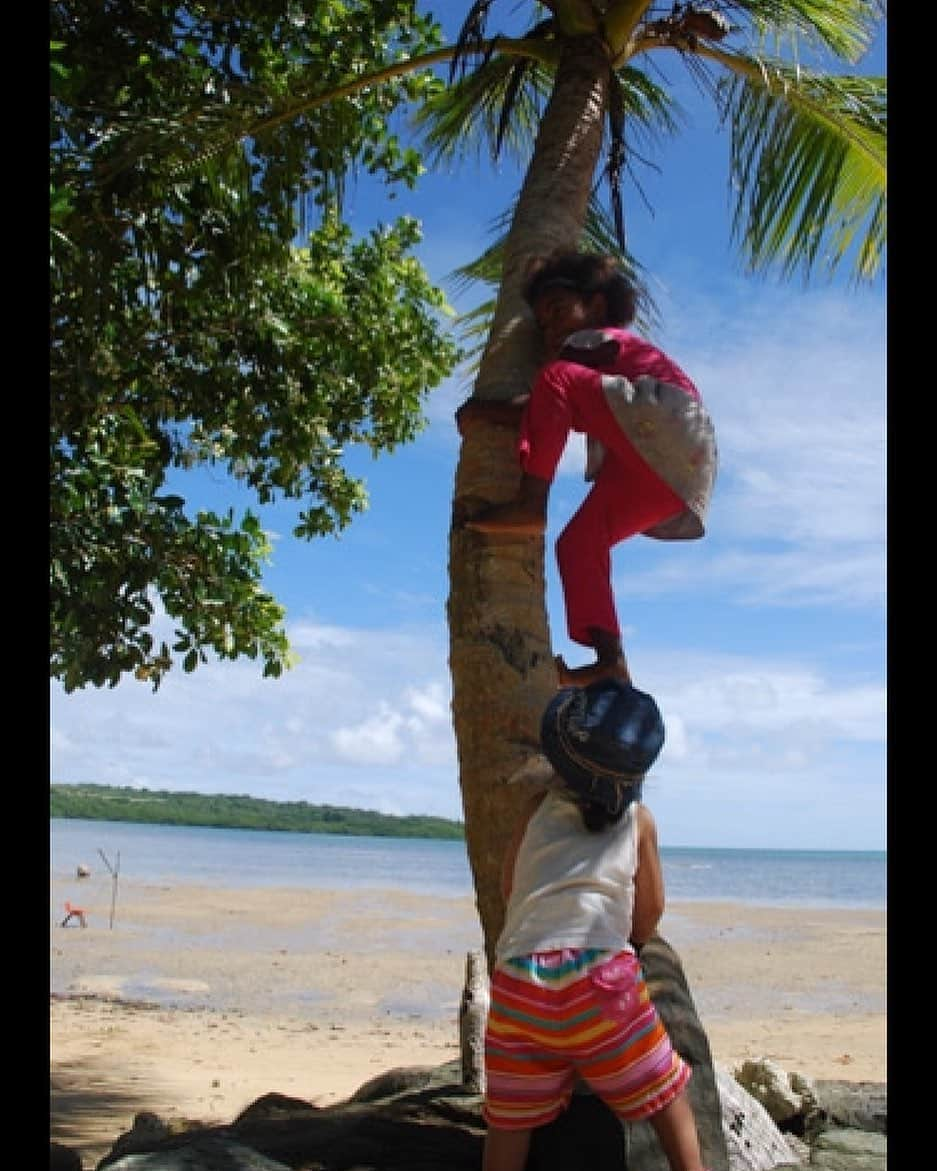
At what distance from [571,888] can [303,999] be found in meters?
12.6

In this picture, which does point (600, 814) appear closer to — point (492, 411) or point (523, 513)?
point (523, 513)

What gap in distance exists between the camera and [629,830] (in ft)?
9.96

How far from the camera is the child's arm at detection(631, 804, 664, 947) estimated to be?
10.1 ft

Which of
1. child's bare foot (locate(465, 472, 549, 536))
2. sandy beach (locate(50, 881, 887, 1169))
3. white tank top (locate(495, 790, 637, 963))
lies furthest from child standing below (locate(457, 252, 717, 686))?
sandy beach (locate(50, 881, 887, 1169))

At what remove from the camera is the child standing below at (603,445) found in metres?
3.47

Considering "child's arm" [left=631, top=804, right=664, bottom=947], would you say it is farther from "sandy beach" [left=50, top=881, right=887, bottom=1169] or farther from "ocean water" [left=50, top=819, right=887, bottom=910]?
"ocean water" [left=50, top=819, right=887, bottom=910]

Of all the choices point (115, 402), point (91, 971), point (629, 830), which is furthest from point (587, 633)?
point (91, 971)

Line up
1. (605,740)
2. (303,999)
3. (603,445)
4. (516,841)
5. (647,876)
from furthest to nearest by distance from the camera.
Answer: (303,999), (603,445), (516,841), (647,876), (605,740)

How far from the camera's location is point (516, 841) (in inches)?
127

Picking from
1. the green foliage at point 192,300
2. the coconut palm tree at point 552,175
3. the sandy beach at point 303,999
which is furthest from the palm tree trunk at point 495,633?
the sandy beach at point 303,999

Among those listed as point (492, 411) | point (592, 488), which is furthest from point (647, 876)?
point (492, 411)

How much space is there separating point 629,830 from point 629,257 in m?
3.74
